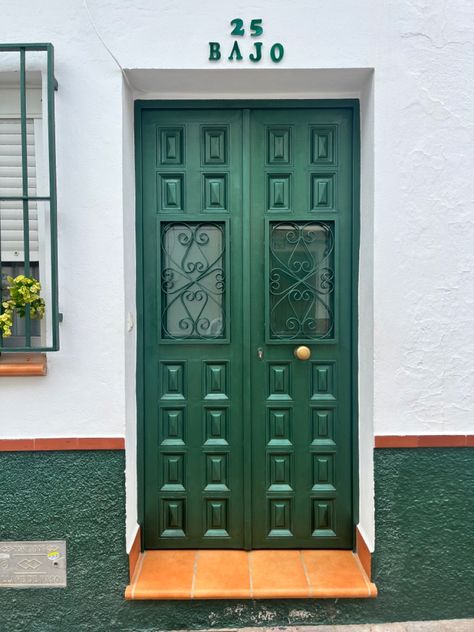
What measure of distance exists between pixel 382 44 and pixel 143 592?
3.44 meters

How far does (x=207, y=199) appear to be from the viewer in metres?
3.08

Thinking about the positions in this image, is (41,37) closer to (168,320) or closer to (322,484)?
(168,320)

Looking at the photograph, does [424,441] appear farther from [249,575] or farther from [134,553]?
[134,553]

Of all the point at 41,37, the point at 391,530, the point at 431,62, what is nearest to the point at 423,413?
the point at 391,530

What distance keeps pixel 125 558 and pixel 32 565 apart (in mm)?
539

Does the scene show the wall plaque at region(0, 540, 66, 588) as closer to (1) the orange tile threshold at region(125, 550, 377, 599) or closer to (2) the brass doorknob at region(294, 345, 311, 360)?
(1) the orange tile threshold at region(125, 550, 377, 599)

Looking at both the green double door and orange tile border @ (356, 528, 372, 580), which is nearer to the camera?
orange tile border @ (356, 528, 372, 580)

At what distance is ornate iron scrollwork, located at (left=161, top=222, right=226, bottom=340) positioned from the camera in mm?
3100

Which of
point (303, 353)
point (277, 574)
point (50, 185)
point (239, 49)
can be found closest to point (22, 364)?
point (50, 185)

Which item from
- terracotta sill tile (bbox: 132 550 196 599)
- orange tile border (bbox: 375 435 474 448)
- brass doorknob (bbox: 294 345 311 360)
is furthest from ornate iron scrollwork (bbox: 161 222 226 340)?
terracotta sill tile (bbox: 132 550 196 599)

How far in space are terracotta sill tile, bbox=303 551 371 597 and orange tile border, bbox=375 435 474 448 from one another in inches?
32.1

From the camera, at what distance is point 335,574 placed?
290cm

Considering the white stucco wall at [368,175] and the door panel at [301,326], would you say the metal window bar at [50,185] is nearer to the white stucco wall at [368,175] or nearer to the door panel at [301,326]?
the white stucco wall at [368,175]

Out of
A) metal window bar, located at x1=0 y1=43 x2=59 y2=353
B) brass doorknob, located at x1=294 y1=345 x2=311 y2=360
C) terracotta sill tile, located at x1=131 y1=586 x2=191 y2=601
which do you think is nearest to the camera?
metal window bar, located at x1=0 y1=43 x2=59 y2=353
